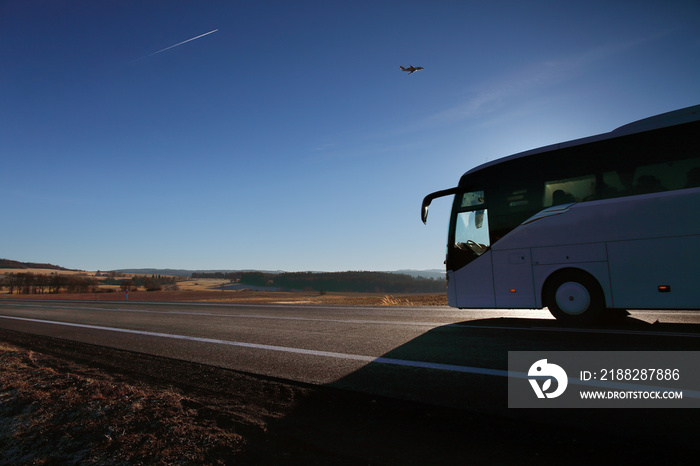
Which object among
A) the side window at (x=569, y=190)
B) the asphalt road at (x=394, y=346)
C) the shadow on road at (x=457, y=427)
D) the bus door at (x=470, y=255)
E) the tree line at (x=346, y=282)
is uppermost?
the side window at (x=569, y=190)

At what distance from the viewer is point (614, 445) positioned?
2225 millimetres

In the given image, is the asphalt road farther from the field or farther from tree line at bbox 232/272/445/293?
tree line at bbox 232/272/445/293

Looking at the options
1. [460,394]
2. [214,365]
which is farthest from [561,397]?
[214,365]

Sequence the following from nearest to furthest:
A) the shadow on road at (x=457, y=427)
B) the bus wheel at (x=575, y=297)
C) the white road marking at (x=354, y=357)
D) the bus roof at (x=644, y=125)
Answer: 1. the shadow on road at (x=457, y=427)
2. the white road marking at (x=354, y=357)
3. the bus roof at (x=644, y=125)
4. the bus wheel at (x=575, y=297)

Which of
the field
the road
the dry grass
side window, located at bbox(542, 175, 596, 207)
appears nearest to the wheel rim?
the road

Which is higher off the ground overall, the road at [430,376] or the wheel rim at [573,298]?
the wheel rim at [573,298]

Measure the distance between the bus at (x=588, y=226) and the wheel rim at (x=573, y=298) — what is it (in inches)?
0.7

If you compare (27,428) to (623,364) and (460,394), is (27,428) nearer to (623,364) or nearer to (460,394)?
(460,394)

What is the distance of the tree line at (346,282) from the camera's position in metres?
116

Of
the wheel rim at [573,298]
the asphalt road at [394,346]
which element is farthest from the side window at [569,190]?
the asphalt road at [394,346]

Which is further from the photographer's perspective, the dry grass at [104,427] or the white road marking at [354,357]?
the white road marking at [354,357]

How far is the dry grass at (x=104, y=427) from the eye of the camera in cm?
223

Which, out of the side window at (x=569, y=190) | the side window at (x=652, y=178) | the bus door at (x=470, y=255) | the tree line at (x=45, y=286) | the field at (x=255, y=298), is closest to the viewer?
the side window at (x=652, y=178)

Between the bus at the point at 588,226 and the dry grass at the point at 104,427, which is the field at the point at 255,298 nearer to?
the bus at the point at 588,226
